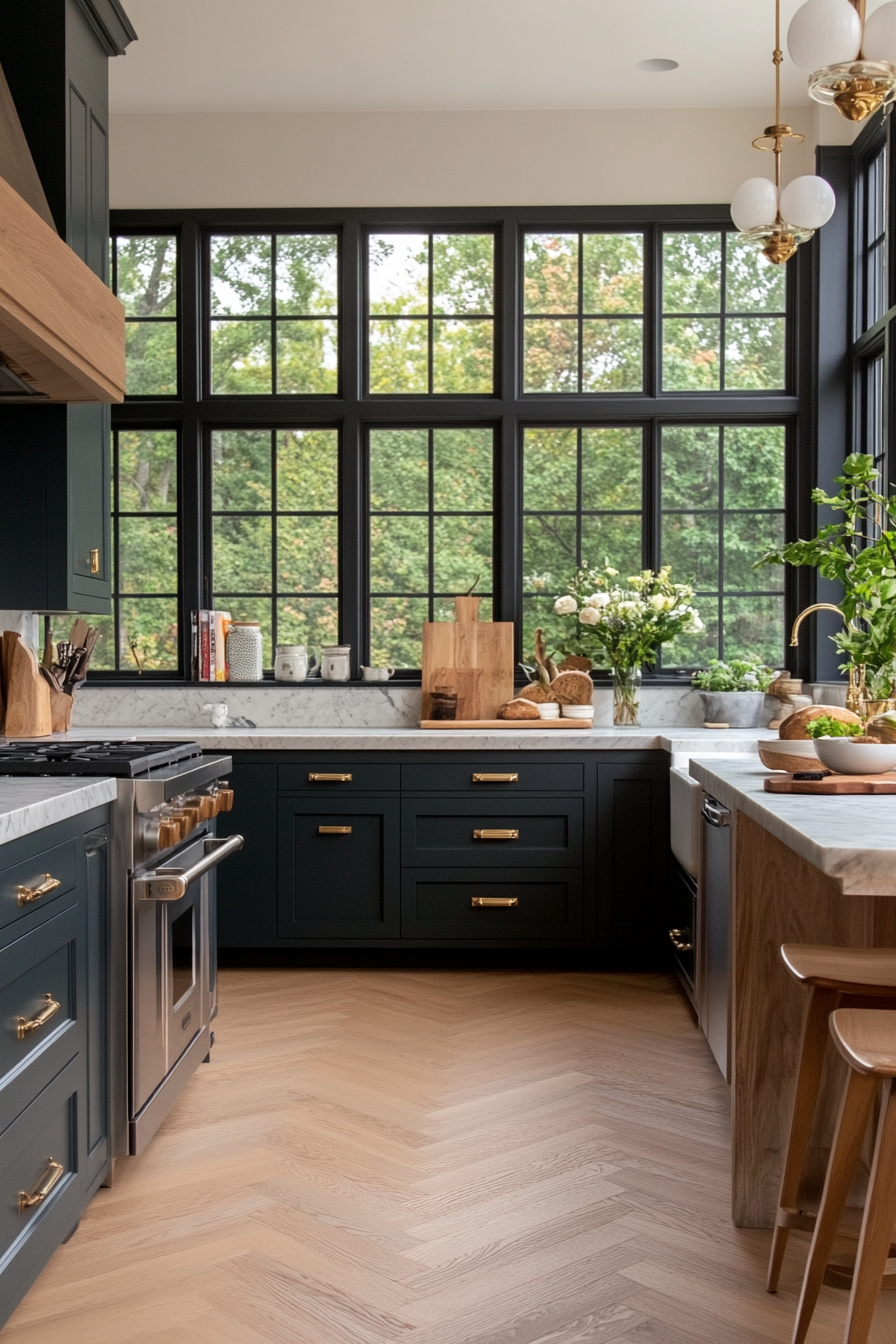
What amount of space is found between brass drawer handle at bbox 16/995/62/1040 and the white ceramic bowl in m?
1.54

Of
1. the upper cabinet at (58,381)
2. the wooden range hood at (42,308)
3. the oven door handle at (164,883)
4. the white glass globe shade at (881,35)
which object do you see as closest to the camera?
the white glass globe shade at (881,35)

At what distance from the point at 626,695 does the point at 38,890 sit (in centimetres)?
295

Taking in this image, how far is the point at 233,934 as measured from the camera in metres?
4.22

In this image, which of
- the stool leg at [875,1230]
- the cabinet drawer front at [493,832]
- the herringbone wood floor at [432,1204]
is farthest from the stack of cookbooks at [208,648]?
the stool leg at [875,1230]

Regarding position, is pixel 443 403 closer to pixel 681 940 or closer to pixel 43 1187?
pixel 681 940

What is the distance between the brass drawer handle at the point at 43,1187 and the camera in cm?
198

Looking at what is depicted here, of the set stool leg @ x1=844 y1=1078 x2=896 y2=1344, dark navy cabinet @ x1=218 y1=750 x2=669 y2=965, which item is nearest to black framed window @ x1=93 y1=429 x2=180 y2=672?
dark navy cabinet @ x1=218 y1=750 x2=669 y2=965

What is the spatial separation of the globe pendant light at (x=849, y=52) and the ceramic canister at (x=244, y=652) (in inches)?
121

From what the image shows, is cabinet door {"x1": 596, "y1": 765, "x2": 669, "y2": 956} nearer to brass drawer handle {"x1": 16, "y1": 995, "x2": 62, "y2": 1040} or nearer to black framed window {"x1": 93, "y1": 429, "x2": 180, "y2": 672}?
black framed window {"x1": 93, "y1": 429, "x2": 180, "y2": 672}

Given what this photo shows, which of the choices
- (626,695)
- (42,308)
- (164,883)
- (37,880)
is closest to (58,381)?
(42,308)

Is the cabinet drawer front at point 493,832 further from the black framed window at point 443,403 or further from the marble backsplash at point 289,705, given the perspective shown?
the black framed window at point 443,403

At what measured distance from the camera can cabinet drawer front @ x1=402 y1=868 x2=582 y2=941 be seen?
4207 millimetres

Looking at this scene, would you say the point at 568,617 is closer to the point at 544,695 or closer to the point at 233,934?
the point at 544,695

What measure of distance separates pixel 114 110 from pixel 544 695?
2.93 metres
